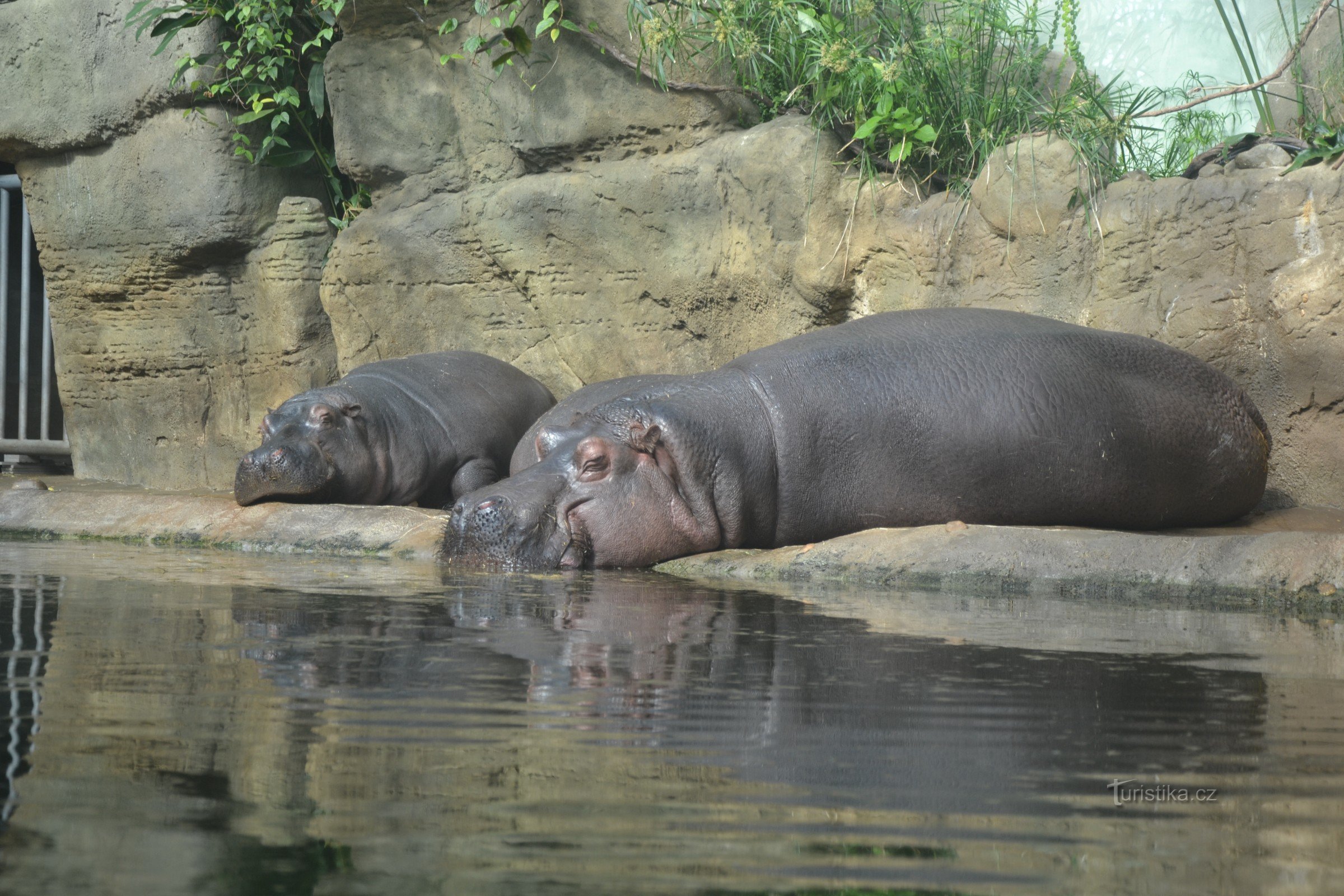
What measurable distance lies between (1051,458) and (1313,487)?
5.23 ft

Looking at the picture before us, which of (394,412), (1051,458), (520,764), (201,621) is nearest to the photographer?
(520,764)

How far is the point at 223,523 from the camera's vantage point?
232 inches

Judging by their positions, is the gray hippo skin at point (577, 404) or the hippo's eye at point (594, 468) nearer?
the hippo's eye at point (594, 468)

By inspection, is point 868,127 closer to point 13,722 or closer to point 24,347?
point 13,722

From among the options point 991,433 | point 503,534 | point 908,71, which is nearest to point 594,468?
point 503,534

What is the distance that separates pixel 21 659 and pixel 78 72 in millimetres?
7733

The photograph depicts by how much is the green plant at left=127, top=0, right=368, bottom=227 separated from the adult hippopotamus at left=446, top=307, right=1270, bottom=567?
4.48m

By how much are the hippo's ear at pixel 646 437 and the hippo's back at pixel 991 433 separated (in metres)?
0.49

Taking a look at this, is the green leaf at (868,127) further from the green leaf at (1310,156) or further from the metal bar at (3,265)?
the metal bar at (3,265)

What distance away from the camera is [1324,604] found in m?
3.82

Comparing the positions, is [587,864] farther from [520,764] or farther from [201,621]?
[201,621]

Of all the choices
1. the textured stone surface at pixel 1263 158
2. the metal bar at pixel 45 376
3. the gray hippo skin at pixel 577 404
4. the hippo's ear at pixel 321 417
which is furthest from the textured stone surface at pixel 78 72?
the textured stone surface at pixel 1263 158

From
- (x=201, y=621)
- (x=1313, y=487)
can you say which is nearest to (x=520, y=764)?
(x=201, y=621)

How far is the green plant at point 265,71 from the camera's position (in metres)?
8.55
